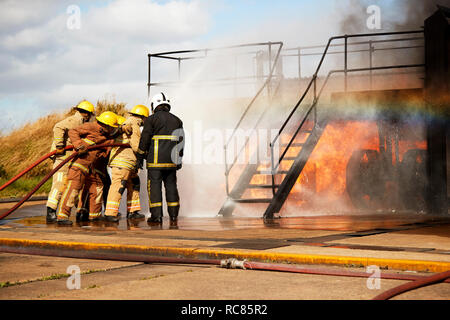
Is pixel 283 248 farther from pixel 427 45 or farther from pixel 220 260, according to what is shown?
pixel 427 45

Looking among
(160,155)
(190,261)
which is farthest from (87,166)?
(190,261)

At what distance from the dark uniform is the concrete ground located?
38.3 inches

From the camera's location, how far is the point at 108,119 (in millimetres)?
11992

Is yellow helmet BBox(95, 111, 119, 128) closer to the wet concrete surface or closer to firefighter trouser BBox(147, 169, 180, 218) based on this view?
firefighter trouser BBox(147, 169, 180, 218)

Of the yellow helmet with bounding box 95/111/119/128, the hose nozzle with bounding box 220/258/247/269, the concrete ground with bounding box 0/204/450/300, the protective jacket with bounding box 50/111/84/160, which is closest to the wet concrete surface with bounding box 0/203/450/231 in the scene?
the concrete ground with bounding box 0/204/450/300

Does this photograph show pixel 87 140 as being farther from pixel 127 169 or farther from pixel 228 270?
pixel 228 270

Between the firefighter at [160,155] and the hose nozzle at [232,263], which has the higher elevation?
the firefighter at [160,155]

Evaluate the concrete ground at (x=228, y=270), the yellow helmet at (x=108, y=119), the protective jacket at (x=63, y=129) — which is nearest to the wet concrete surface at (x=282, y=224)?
the concrete ground at (x=228, y=270)

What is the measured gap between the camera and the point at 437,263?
19.1ft

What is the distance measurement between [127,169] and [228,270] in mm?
6224

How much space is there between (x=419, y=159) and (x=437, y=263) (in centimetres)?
866

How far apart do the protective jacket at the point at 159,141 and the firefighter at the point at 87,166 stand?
2.26 ft

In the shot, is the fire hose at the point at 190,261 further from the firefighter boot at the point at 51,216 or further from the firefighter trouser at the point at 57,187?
the firefighter trouser at the point at 57,187

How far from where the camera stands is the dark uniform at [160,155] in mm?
11625
